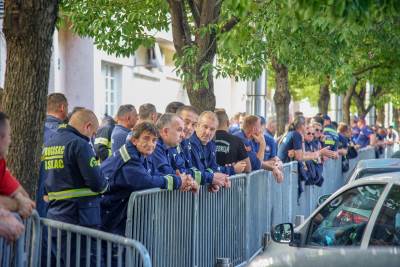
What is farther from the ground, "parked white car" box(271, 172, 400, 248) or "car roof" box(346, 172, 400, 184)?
"car roof" box(346, 172, 400, 184)

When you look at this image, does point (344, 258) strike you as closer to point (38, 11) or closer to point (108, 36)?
point (38, 11)

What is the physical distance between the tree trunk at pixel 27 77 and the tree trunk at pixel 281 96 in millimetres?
13534

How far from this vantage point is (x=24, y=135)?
779 centimetres

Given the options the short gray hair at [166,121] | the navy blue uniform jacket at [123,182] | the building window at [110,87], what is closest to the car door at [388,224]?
the navy blue uniform jacket at [123,182]

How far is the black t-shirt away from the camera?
11.9 metres

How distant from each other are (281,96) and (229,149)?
980 centimetres

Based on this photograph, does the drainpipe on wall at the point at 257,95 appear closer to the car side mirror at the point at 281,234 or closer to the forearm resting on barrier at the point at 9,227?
the car side mirror at the point at 281,234

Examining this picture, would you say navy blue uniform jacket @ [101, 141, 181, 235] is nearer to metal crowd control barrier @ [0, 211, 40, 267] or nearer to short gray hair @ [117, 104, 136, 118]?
metal crowd control barrier @ [0, 211, 40, 267]

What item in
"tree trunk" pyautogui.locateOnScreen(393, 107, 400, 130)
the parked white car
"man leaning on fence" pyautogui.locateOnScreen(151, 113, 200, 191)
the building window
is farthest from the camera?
"tree trunk" pyautogui.locateOnScreen(393, 107, 400, 130)

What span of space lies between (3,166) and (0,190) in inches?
6.1

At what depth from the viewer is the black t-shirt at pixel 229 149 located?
11.9 meters

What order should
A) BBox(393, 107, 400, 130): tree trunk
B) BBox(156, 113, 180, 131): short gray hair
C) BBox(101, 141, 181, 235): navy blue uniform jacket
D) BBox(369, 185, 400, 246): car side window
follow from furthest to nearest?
BBox(393, 107, 400, 130): tree trunk
BBox(156, 113, 180, 131): short gray hair
BBox(101, 141, 181, 235): navy blue uniform jacket
BBox(369, 185, 400, 246): car side window

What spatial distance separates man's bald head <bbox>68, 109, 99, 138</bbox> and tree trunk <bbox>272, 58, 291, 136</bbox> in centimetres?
1230

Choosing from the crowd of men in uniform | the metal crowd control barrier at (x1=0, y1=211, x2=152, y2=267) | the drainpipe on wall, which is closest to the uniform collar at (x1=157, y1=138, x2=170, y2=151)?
the crowd of men in uniform
